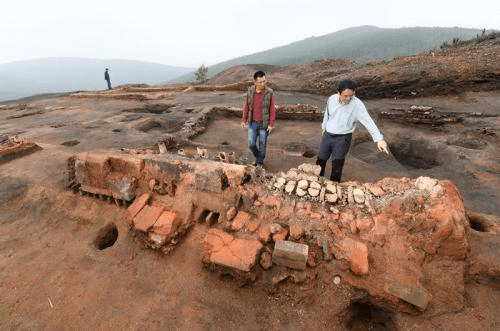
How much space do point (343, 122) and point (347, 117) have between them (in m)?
0.09

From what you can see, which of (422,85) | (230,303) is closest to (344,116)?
(230,303)

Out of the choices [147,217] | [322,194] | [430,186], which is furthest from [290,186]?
[147,217]

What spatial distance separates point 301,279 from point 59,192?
4720 millimetres

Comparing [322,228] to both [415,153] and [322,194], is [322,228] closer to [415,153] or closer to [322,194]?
[322,194]

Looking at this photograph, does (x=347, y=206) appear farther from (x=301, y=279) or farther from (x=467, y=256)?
(x=467, y=256)

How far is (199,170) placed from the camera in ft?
12.6

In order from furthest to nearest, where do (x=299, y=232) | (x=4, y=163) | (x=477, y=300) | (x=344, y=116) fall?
(x=4, y=163)
(x=344, y=116)
(x=299, y=232)
(x=477, y=300)

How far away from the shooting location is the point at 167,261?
11.3 ft

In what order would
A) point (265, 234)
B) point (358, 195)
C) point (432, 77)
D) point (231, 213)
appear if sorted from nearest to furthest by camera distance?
point (265, 234) → point (358, 195) → point (231, 213) → point (432, 77)

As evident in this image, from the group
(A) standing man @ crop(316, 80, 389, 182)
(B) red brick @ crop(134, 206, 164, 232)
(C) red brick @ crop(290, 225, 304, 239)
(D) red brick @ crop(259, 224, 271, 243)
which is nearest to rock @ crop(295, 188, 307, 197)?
(C) red brick @ crop(290, 225, 304, 239)

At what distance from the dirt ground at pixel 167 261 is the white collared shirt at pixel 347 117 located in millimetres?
1970

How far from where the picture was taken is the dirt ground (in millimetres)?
2777

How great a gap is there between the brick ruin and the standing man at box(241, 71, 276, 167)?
135 cm

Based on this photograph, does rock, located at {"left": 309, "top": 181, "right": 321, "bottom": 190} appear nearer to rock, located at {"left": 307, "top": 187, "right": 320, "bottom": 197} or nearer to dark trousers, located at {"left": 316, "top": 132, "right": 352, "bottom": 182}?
rock, located at {"left": 307, "top": 187, "right": 320, "bottom": 197}
